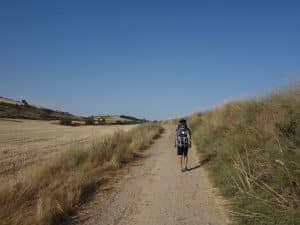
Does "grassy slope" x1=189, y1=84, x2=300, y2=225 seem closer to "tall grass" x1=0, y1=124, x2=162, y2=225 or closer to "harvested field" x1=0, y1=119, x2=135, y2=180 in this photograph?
"tall grass" x1=0, y1=124, x2=162, y2=225

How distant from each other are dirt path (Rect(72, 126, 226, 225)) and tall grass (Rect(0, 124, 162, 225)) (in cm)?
59

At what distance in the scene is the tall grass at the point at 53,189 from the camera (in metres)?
7.96

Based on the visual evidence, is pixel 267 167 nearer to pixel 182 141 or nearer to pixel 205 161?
pixel 182 141

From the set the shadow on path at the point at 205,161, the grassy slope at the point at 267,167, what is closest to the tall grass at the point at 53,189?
the shadow on path at the point at 205,161

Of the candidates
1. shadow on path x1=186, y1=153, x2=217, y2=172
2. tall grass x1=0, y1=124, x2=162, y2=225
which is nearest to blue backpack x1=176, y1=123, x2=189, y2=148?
shadow on path x1=186, y1=153, x2=217, y2=172

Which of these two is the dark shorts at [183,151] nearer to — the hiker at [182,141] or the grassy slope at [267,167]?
the hiker at [182,141]

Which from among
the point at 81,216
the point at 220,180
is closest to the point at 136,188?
the point at 220,180

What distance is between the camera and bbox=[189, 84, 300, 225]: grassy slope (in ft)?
24.2

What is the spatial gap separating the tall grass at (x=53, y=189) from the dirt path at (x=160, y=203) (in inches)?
23.3

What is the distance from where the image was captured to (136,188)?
1173cm

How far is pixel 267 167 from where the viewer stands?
360 inches

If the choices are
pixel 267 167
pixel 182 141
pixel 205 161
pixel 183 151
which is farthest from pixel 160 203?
pixel 205 161

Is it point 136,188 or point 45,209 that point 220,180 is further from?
point 45,209

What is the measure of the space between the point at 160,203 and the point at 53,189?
268 centimetres
